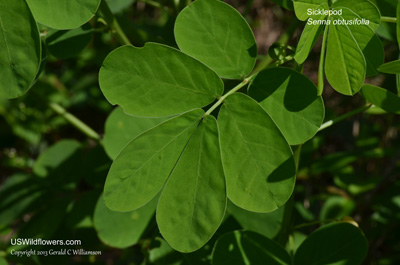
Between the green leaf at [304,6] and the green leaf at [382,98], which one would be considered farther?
the green leaf at [382,98]

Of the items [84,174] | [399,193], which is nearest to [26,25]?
[84,174]

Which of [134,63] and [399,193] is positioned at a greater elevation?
[134,63]

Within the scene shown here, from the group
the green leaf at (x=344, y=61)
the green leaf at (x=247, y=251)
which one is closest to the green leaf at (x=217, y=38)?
the green leaf at (x=344, y=61)

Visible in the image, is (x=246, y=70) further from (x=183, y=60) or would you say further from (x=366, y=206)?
(x=366, y=206)

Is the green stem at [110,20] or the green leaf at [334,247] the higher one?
the green stem at [110,20]

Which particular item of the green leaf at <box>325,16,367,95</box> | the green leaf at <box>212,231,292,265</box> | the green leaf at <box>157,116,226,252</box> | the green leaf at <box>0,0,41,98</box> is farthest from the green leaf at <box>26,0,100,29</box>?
the green leaf at <box>212,231,292,265</box>

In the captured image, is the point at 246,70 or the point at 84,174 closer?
the point at 246,70

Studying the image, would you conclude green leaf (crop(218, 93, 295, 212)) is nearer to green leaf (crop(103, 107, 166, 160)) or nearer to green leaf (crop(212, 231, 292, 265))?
green leaf (crop(212, 231, 292, 265))

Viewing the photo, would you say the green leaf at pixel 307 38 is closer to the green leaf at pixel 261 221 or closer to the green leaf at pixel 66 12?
the green leaf at pixel 66 12
